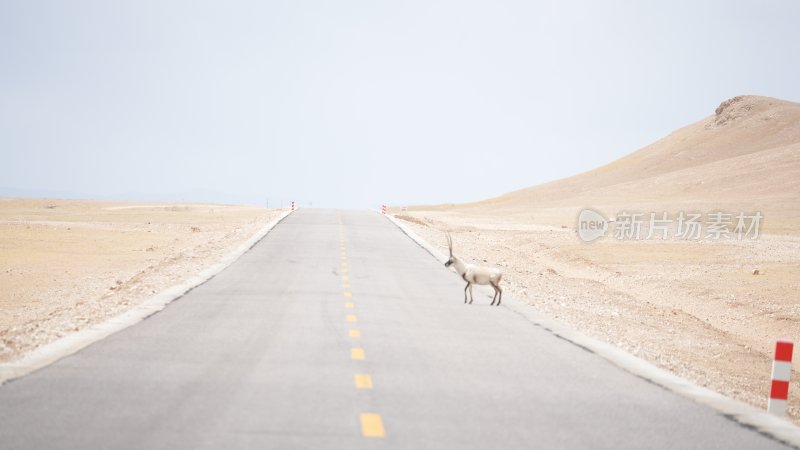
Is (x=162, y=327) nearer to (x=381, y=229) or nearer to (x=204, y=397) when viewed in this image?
(x=204, y=397)

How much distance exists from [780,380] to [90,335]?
359 inches

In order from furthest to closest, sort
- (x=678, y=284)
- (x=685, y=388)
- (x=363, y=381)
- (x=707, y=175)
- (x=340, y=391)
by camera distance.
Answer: (x=707, y=175)
(x=678, y=284)
(x=685, y=388)
(x=363, y=381)
(x=340, y=391)

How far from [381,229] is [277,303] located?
28.3 metres

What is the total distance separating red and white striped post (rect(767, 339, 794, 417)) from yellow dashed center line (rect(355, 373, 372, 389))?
4.57m

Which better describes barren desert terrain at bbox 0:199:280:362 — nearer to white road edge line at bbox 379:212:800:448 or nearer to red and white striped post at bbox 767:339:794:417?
white road edge line at bbox 379:212:800:448

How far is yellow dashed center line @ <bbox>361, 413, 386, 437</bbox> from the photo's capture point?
704cm

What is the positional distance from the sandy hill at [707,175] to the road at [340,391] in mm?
55414

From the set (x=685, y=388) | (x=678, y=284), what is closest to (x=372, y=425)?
(x=685, y=388)

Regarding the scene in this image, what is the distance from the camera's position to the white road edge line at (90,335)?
9.24 meters

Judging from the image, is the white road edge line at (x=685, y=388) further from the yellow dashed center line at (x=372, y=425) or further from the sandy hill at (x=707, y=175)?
the sandy hill at (x=707, y=175)

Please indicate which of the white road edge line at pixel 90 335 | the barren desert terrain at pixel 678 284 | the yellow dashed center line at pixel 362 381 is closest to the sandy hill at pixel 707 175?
the barren desert terrain at pixel 678 284

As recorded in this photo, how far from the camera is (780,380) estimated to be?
30.8 ft

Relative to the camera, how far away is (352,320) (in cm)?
1408

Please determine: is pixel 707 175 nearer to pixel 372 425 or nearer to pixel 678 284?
pixel 678 284
